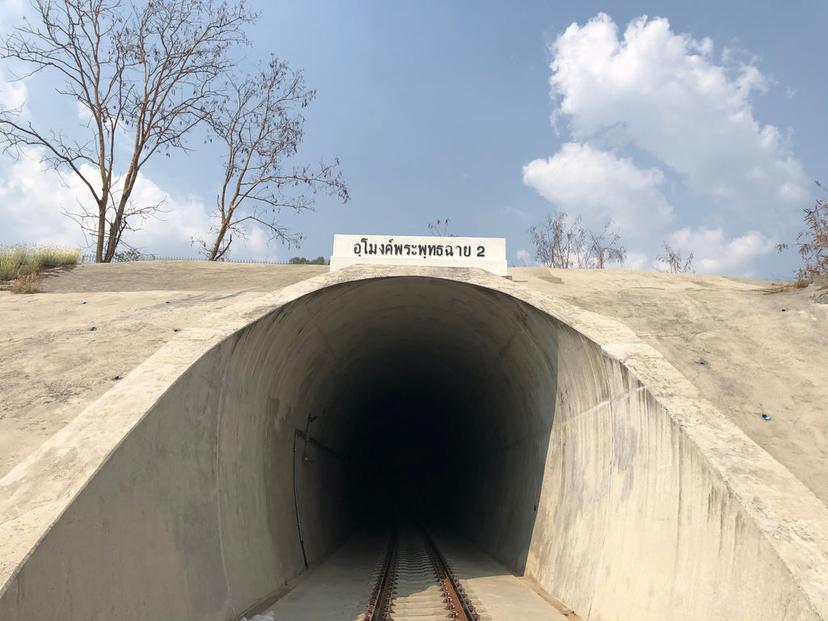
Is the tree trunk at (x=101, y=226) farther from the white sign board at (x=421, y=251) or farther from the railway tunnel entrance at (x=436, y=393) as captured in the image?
the white sign board at (x=421, y=251)

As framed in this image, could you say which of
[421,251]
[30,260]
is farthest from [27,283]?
[421,251]

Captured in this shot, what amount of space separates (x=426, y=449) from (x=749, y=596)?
966 inches

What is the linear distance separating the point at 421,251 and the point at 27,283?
11157 millimetres

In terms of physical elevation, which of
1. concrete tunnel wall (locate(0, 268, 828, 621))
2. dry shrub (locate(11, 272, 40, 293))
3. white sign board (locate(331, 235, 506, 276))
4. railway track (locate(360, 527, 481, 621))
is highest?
white sign board (locate(331, 235, 506, 276))

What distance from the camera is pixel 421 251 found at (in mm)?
10523

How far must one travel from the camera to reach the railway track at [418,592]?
27.7 feet

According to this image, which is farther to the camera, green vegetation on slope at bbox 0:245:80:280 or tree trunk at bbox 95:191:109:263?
tree trunk at bbox 95:191:109:263

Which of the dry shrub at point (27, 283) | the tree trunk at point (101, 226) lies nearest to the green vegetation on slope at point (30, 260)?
the dry shrub at point (27, 283)

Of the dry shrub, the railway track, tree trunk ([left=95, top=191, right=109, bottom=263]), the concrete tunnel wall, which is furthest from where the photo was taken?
tree trunk ([left=95, top=191, right=109, bottom=263])

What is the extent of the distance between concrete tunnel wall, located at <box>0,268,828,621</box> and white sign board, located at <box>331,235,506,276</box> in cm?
46

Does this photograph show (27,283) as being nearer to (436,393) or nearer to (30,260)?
(30,260)

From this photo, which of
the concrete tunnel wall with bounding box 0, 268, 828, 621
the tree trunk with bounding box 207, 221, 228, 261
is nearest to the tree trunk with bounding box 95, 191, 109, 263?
the tree trunk with bounding box 207, 221, 228, 261

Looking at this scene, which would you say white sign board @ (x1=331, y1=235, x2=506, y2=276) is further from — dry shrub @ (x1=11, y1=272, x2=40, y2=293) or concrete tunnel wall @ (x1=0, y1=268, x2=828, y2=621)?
dry shrub @ (x1=11, y1=272, x2=40, y2=293)

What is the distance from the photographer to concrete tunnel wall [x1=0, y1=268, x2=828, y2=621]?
4609mm
